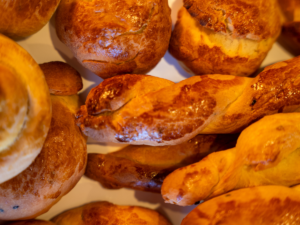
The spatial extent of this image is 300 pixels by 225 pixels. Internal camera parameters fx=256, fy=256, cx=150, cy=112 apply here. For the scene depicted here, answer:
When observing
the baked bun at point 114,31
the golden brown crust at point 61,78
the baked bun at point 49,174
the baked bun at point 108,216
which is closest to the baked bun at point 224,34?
the baked bun at point 114,31

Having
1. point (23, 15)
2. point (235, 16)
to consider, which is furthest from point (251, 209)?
point (23, 15)

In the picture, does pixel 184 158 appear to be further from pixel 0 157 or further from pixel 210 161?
pixel 0 157

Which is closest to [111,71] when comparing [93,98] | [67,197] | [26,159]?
[93,98]

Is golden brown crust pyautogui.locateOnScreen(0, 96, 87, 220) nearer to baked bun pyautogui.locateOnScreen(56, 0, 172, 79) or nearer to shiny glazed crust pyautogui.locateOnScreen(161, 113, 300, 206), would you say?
baked bun pyautogui.locateOnScreen(56, 0, 172, 79)

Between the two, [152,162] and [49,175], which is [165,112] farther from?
[49,175]

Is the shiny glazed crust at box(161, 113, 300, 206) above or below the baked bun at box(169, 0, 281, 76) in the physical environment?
below

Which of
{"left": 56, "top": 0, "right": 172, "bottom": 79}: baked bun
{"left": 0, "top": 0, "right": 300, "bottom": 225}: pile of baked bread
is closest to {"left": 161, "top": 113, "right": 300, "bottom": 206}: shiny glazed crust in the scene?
{"left": 0, "top": 0, "right": 300, "bottom": 225}: pile of baked bread
